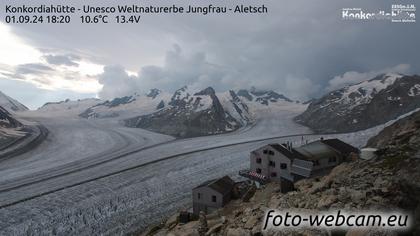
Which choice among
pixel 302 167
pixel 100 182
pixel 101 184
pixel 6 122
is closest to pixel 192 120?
pixel 6 122

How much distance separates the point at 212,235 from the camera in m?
21.6

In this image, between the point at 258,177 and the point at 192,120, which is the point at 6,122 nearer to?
the point at 192,120

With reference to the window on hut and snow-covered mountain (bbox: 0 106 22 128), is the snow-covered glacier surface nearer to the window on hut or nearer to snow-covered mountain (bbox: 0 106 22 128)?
the window on hut

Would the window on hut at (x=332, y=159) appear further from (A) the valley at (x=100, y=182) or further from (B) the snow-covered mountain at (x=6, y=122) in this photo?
(B) the snow-covered mountain at (x=6, y=122)

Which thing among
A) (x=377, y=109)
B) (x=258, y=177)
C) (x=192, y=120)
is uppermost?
(x=377, y=109)

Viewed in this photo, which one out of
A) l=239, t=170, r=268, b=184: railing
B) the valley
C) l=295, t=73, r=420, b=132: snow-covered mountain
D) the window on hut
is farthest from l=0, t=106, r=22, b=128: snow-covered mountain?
l=295, t=73, r=420, b=132: snow-covered mountain

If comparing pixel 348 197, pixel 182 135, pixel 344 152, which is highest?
pixel 348 197

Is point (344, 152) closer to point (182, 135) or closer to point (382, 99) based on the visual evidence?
point (182, 135)

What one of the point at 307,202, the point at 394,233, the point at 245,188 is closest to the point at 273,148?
the point at 245,188

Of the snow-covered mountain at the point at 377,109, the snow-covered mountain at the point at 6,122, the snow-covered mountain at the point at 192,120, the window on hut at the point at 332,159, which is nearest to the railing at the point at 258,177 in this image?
the window on hut at the point at 332,159

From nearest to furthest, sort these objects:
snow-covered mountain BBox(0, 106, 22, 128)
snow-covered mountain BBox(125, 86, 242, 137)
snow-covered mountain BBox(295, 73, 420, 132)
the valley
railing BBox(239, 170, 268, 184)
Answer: the valley → railing BBox(239, 170, 268, 184) → snow-covered mountain BBox(0, 106, 22, 128) → snow-covered mountain BBox(295, 73, 420, 132) → snow-covered mountain BBox(125, 86, 242, 137)

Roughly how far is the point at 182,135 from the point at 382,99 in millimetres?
96185

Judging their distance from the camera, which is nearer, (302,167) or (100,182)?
(302,167)

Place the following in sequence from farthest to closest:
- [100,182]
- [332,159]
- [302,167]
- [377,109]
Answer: [377,109] → [100,182] → [332,159] → [302,167]
